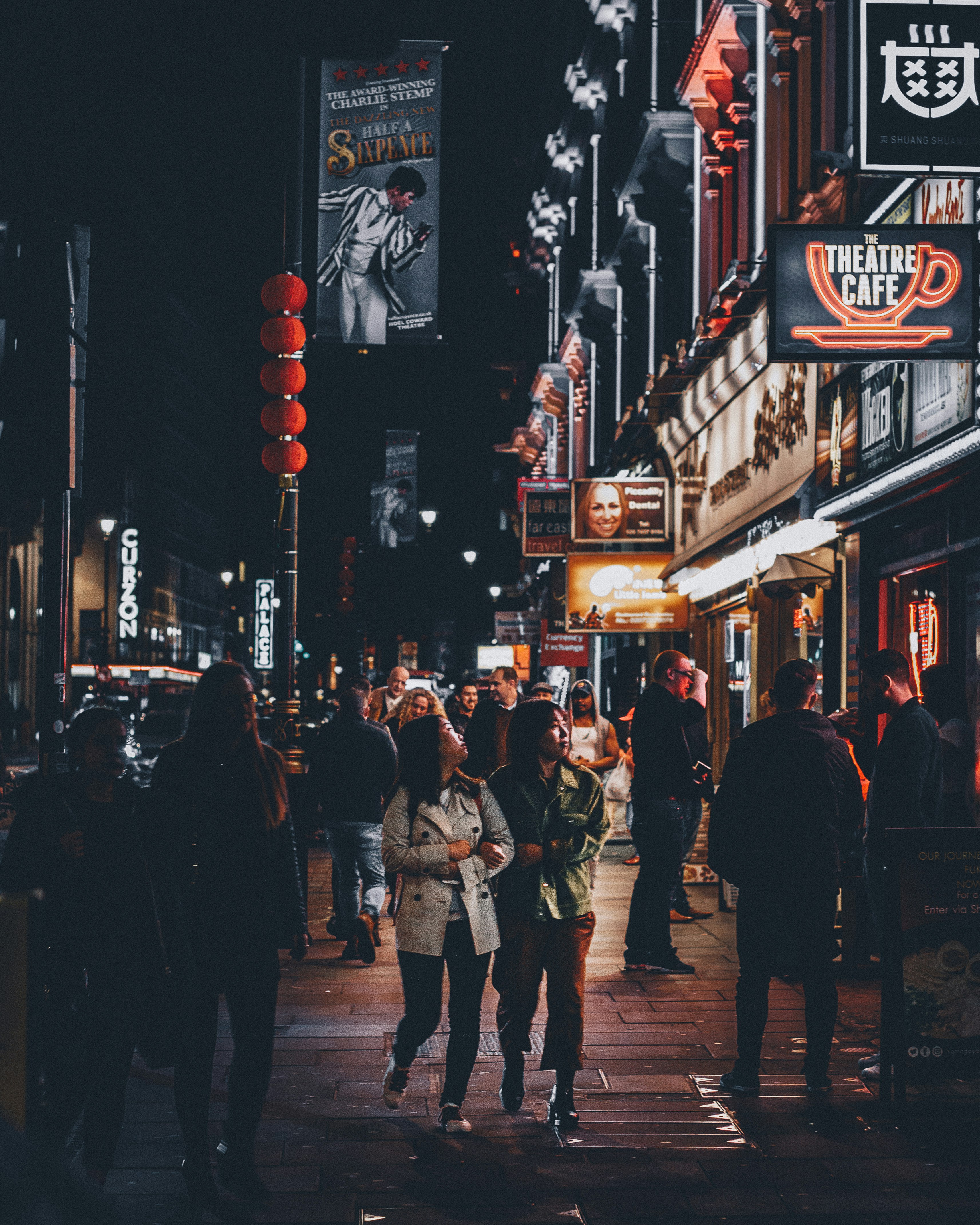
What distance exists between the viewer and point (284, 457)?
45.3ft

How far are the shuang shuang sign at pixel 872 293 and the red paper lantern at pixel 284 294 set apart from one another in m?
5.61

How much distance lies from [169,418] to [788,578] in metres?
98.1

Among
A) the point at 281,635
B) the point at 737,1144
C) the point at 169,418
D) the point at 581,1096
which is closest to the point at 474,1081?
the point at 581,1096

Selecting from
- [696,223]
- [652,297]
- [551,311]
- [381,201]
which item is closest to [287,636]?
[381,201]

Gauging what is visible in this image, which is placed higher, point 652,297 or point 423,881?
point 652,297

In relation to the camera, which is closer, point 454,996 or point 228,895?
A: point 228,895

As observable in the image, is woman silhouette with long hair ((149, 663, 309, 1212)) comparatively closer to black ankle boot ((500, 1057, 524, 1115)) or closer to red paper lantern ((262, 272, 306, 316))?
black ankle boot ((500, 1057, 524, 1115))

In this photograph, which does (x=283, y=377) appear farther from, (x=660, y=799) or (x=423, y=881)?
(x=423, y=881)

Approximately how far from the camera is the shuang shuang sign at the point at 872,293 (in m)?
8.86

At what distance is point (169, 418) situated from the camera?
105625 mm

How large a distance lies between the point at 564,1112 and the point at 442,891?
3.51 ft

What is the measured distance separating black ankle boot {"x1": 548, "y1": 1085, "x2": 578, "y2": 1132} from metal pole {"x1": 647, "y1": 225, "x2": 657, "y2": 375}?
60.2 ft

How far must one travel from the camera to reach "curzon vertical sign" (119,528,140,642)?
71.7m

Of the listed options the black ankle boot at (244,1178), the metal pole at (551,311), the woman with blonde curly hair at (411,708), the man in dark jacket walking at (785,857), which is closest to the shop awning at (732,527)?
the woman with blonde curly hair at (411,708)
